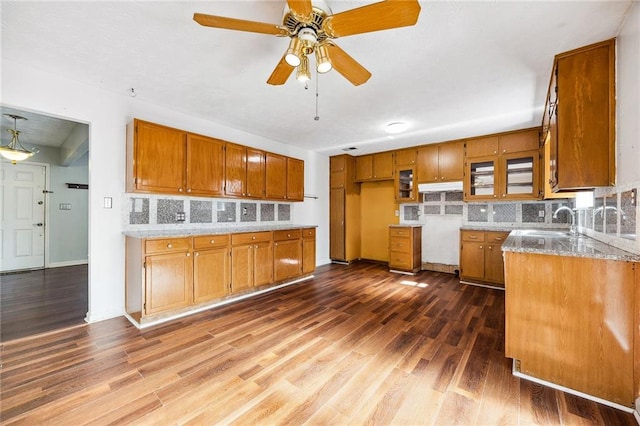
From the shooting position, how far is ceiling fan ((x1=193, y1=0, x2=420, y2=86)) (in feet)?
4.41

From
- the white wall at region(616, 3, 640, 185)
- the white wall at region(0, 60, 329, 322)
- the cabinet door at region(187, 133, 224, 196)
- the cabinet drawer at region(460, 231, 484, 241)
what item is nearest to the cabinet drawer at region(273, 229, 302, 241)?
the cabinet door at region(187, 133, 224, 196)

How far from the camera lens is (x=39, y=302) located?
3.31m

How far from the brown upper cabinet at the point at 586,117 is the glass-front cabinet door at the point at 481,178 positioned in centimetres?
254

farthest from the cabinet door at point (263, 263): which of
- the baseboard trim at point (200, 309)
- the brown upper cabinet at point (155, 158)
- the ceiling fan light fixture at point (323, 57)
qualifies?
the ceiling fan light fixture at point (323, 57)

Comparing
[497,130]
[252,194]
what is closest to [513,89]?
[497,130]

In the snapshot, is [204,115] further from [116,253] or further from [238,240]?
[116,253]

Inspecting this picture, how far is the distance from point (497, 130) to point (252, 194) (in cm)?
412

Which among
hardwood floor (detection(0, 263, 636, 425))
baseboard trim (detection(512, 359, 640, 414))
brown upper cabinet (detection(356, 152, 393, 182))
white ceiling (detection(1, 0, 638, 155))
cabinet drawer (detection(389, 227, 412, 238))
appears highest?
white ceiling (detection(1, 0, 638, 155))

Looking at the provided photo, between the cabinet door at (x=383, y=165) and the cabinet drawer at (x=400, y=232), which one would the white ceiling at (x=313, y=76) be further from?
the cabinet drawer at (x=400, y=232)

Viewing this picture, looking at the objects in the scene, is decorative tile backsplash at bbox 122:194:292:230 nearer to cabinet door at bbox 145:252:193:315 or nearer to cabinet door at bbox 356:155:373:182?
cabinet door at bbox 145:252:193:315

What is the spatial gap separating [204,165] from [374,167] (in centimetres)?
372

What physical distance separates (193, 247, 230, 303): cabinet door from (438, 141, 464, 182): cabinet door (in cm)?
410

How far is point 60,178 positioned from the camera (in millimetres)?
5723

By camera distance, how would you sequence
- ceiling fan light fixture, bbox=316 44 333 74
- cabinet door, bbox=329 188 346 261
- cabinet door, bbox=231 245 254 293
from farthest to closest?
1. cabinet door, bbox=329 188 346 261
2. cabinet door, bbox=231 245 254 293
3. ceiling fan light fixture, bbox=316 44 333 74
